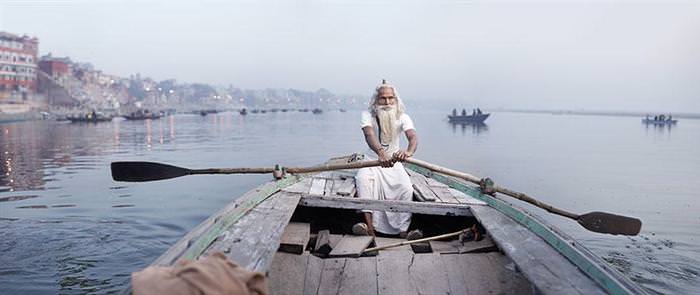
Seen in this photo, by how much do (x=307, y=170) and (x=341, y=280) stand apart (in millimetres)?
1540

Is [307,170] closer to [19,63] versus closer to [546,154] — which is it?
[546,154]

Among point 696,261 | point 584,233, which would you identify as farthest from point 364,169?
point 696,261

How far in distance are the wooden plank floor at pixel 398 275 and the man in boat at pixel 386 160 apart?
805 millimetres

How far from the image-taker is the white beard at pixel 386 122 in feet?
16.6

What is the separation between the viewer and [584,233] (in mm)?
7473

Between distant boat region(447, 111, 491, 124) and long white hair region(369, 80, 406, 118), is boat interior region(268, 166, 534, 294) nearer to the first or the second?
long white hair region(369, 80, 406, 118)

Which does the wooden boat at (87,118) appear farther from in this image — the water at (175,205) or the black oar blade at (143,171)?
the black oar blade at (143,171)

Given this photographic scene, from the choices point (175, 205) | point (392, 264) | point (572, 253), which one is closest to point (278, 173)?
point (392, 264)

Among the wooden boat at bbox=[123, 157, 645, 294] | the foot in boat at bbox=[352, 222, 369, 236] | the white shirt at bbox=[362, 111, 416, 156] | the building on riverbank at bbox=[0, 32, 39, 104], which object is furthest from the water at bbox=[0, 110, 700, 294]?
A: the building on riverbank at bbox=[0, 32, 39, 104]

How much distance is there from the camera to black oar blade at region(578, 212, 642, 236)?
12.5 feet

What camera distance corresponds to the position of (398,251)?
4.03m

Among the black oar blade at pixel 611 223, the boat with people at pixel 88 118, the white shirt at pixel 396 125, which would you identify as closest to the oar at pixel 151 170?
the white shirt at pixel 396 125

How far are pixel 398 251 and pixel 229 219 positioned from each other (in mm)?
1580

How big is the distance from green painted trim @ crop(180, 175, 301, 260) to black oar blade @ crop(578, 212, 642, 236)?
2836mm
